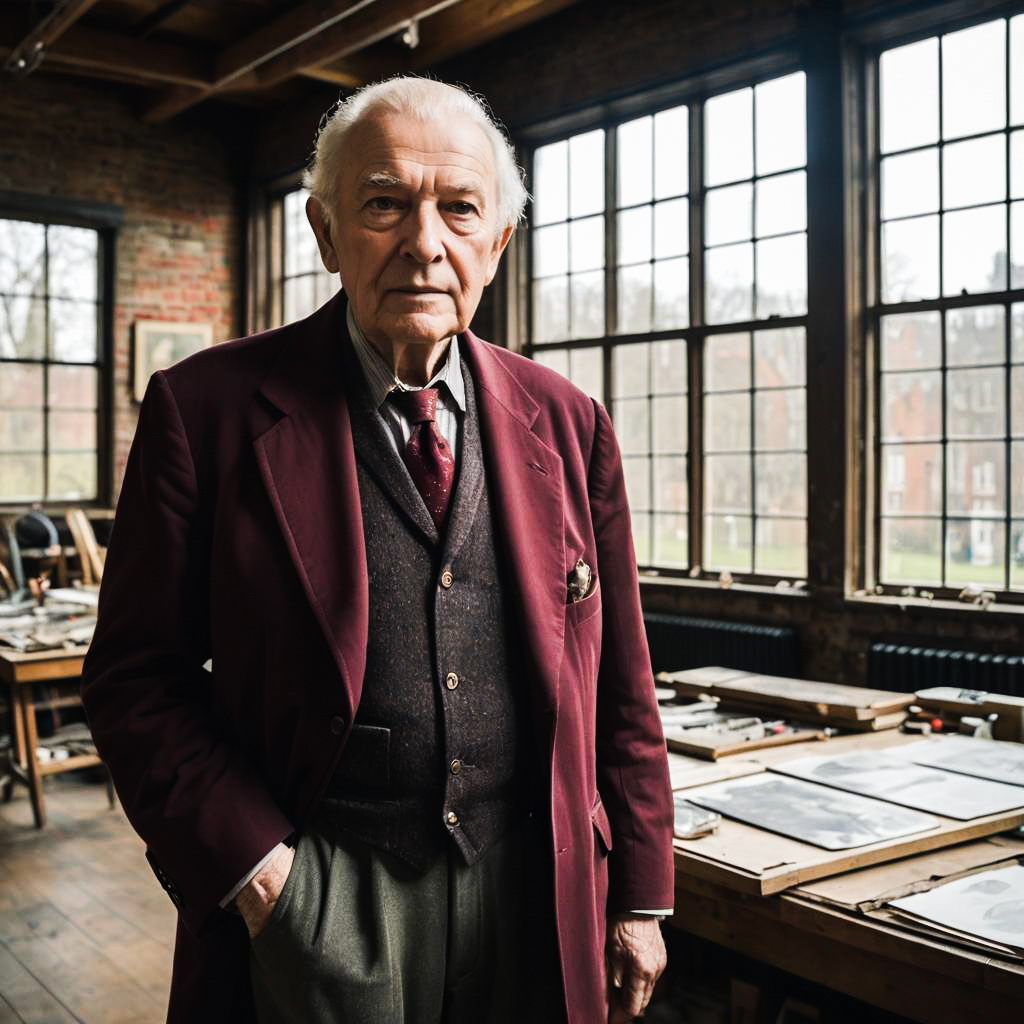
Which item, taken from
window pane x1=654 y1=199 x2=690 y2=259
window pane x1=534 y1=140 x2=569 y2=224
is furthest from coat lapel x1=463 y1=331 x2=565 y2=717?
window pane x1=534 y1=140 x2=569 y2=224

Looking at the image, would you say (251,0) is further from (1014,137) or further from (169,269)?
(1014,137)

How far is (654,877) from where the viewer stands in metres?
1.61

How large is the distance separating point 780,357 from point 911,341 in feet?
2.44

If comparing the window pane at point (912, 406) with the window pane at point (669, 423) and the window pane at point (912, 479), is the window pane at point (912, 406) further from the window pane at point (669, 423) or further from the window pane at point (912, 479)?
the window pane at point (669, 423)

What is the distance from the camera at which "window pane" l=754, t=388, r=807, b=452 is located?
597 cm

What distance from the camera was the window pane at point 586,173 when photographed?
696 cm

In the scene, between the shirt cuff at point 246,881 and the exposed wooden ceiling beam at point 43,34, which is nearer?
the shirt cuff at point 246,881

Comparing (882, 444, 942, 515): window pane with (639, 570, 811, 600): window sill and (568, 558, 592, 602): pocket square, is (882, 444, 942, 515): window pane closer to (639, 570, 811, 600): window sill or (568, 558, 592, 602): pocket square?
(639, 570, 811, 600): window sill

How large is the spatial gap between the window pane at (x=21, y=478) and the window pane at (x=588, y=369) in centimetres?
440

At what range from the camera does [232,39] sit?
26.2 ft

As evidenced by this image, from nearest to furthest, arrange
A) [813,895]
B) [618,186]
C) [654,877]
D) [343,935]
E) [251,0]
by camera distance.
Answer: [343,935] → [654,877] → [813,895] → [618,186] → [251,0]

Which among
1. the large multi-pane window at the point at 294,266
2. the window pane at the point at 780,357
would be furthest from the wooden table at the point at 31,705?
the large multi-pane window at the point at 294,266

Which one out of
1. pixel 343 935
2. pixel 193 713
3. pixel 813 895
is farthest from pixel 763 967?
pixel 193 713

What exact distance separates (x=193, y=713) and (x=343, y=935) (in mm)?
327
